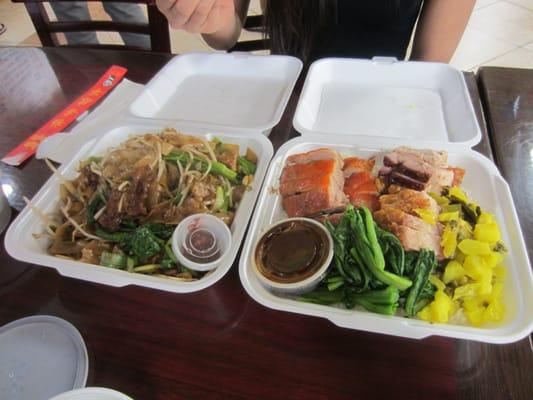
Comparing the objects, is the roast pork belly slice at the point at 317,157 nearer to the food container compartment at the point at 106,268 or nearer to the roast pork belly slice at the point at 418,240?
the food container compartment at the point at 106,268

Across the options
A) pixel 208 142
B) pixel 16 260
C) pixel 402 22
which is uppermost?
pixel 402 22

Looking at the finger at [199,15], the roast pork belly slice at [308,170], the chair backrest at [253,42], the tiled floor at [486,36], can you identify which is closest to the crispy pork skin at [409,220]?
the roast pork belly slice at [308,170]

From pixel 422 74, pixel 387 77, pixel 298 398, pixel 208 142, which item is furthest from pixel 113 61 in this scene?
pixel 298 398

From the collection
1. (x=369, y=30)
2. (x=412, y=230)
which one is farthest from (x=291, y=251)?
(x=369, y=30)

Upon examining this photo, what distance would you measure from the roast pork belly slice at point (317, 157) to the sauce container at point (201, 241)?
373mm

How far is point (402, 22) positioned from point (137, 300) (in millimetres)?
1702

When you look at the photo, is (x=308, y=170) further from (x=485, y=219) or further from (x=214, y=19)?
(x=214, y=19)

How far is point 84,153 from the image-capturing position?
149cm

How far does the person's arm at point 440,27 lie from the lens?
1.72 meters

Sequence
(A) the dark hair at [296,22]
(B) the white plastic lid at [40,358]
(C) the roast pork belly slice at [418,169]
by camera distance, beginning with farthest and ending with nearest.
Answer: (A) the dark hair at [296,22], (C) the roast pork belly slice at [418,169], (B) the white plastic lid at [40,358]

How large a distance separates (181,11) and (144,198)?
2.34 ft

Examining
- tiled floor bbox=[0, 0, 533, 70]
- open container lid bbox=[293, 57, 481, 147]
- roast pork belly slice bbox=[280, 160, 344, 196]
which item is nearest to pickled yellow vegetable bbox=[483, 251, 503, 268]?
roast pork belly slice bbox=[280, 160, 344, 196]

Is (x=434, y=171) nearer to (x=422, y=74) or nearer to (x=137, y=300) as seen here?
(x=422, y=74)

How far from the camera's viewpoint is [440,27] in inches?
69.5
